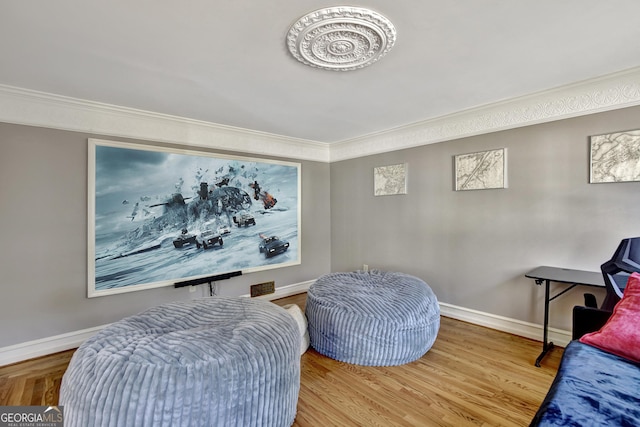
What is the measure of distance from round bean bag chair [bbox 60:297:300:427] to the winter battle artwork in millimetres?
1464

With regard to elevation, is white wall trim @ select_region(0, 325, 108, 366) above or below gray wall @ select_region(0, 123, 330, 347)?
below

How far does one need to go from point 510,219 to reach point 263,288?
3.16 m

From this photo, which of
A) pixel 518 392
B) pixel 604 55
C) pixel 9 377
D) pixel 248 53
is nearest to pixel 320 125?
pixel 248 53

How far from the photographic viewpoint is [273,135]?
164 inches

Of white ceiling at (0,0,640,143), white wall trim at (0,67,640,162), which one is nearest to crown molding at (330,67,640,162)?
white wall trim at (0,67,640,162)

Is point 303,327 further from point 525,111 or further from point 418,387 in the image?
point 525,111

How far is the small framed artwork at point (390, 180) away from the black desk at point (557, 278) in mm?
1800

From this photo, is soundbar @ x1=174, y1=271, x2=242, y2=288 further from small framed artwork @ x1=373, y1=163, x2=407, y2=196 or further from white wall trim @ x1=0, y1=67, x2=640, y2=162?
small framed artwork @ x1=373, y1=163, x2=407, y2=196

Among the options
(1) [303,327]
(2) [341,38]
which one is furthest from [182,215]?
(2) [341,38]

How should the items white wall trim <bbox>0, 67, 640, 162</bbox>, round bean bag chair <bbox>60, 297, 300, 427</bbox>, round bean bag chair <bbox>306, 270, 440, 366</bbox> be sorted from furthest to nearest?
1. white wall trim <bbox>0, 67, 640, 162</bbox>
2. round bean bag chair <bbox>306, 270, 440, 366</bbox>
3. round bean bag chair <bbox>60, 297, 300, 427</bbox>

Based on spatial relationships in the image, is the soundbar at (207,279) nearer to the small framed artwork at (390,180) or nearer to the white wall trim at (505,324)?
the small framed artwork at (390,180)

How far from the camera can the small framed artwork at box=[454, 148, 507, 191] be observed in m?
3.08

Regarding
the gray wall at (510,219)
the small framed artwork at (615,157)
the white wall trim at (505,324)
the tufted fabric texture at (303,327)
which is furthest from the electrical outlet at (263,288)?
the small framed artwork at (615,157)

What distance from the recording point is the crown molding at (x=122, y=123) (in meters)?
2.59
